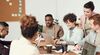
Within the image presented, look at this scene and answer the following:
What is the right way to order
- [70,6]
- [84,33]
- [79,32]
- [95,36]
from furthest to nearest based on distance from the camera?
[70,6]
[84,33]
[79,32]
[95,36]

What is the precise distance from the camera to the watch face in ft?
21.5

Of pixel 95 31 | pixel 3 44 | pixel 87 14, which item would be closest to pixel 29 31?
pixel 3 44

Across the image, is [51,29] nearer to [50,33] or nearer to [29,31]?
[50,33]

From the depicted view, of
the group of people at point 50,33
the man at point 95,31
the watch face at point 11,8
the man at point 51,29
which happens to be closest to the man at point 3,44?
the group of people at point 50,33

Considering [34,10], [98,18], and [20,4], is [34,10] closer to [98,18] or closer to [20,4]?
[20,4]

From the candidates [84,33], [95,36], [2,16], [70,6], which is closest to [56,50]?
[95,36]

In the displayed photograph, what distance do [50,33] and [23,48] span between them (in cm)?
246

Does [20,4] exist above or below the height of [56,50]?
above

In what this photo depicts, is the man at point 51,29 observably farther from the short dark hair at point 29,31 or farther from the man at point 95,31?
the short dark hair at point 29,31

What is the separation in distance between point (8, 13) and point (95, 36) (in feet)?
11.0

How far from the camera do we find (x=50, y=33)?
4984 millimetres

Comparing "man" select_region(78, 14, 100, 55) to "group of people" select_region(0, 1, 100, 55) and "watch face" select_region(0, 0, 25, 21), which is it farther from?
"watch face" select_region(0, 0, 25, 21)

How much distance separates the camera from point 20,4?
258 inches

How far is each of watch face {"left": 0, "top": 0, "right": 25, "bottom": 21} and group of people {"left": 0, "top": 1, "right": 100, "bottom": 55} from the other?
1527 mm
